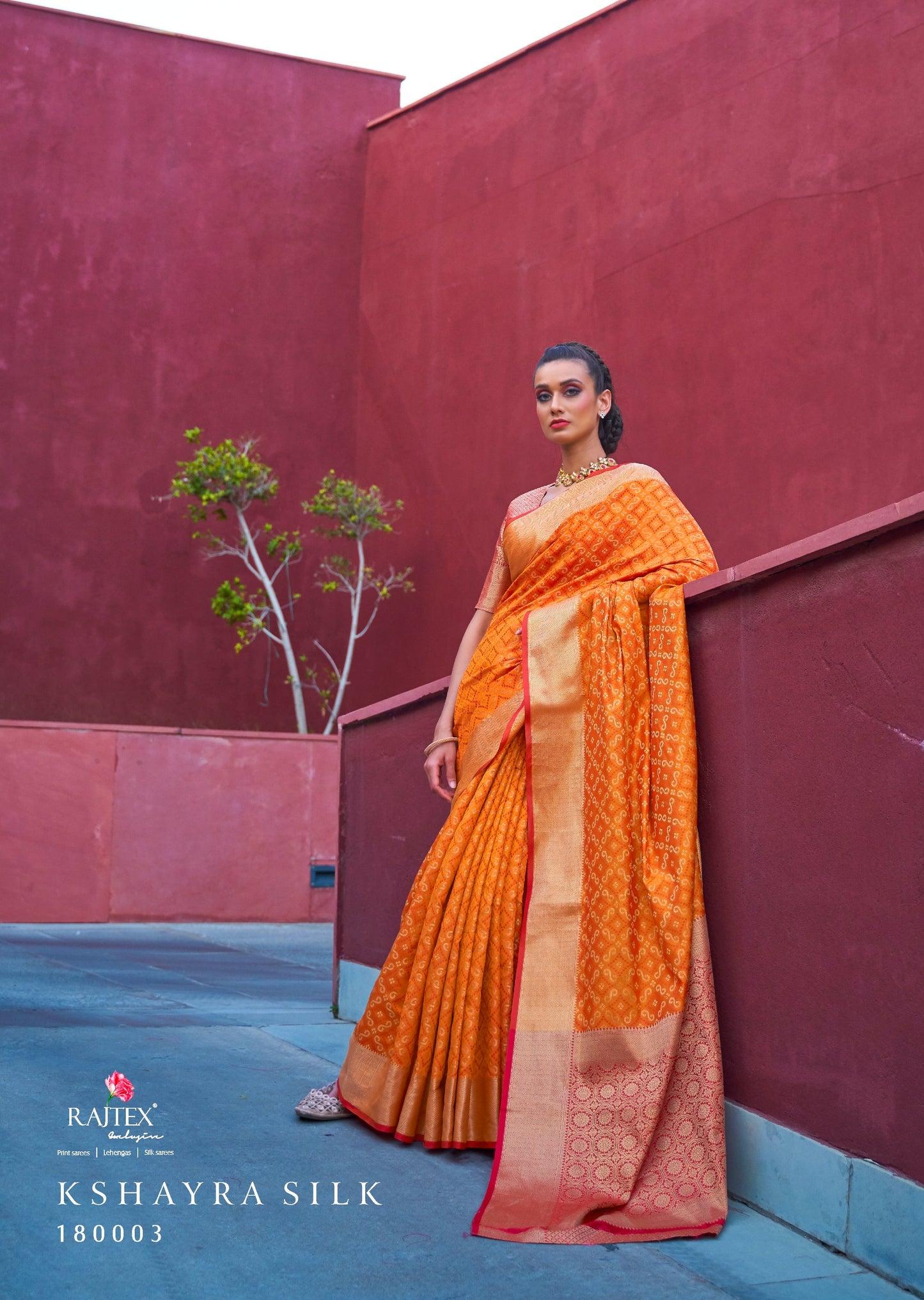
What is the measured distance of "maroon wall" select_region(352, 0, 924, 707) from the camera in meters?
6.41

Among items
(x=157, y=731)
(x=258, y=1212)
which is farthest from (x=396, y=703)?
(x=157, y=731)

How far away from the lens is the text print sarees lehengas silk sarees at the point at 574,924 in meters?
1.89

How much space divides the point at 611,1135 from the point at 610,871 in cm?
40

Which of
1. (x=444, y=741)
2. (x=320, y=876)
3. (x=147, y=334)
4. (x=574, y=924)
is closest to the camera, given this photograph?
(x=574, y=924)

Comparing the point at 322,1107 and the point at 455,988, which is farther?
the point at 322,1107

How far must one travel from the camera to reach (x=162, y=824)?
6664 mm

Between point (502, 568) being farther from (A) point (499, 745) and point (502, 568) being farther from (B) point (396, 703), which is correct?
(B) point (396, 703)

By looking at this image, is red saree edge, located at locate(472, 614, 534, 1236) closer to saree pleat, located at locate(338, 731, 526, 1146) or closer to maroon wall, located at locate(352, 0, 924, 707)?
saree pleat, located at locate(338, 731, 526, 1146)

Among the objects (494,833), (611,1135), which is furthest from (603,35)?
(611,1135)

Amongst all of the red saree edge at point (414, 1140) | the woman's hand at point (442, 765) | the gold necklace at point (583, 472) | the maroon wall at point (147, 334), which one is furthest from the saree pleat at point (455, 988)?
the maroon wall at point (147, 334)

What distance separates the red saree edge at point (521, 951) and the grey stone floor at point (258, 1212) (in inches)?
1.9

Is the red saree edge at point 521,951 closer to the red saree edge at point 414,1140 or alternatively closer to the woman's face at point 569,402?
the red saree edge at point 414,1140

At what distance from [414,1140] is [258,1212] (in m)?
0.48

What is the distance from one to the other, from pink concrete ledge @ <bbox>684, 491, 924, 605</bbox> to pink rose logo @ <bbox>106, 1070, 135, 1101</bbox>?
1395 millimetres
